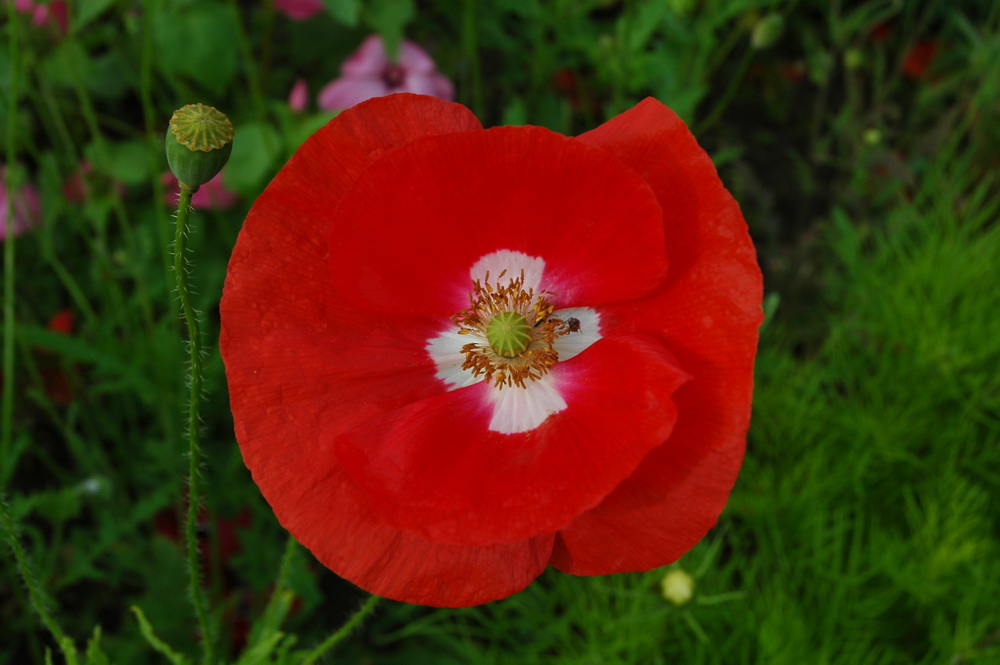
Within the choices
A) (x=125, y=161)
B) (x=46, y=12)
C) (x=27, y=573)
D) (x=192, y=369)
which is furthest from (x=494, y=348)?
→ (x=46, y=12)

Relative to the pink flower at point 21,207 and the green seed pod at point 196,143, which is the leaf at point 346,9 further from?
the green seed pod at point 196,143

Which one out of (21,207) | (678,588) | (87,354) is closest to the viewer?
(678,588)

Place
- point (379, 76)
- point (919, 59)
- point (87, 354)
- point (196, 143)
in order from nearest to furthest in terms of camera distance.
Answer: point (196, 143) → point (87, 354) → point (379, 76) → point (919, 59)

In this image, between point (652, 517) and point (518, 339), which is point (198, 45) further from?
point (652, 517)

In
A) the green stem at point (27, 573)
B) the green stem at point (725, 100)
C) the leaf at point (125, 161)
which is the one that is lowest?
the green stem at point (27, 573)

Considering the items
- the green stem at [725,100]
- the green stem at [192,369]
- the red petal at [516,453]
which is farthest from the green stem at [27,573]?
the green stem at [725,100]

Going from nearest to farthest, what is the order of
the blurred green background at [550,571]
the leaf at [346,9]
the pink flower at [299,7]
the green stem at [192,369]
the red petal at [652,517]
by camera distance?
the green stem at [192,369] → the red petal at [652,517] → the blurred green background at [550,571] → the leaf at [346,9] → the pink flower at [299,7]

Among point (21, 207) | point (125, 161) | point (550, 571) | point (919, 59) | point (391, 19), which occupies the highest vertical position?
point (919, 59)
